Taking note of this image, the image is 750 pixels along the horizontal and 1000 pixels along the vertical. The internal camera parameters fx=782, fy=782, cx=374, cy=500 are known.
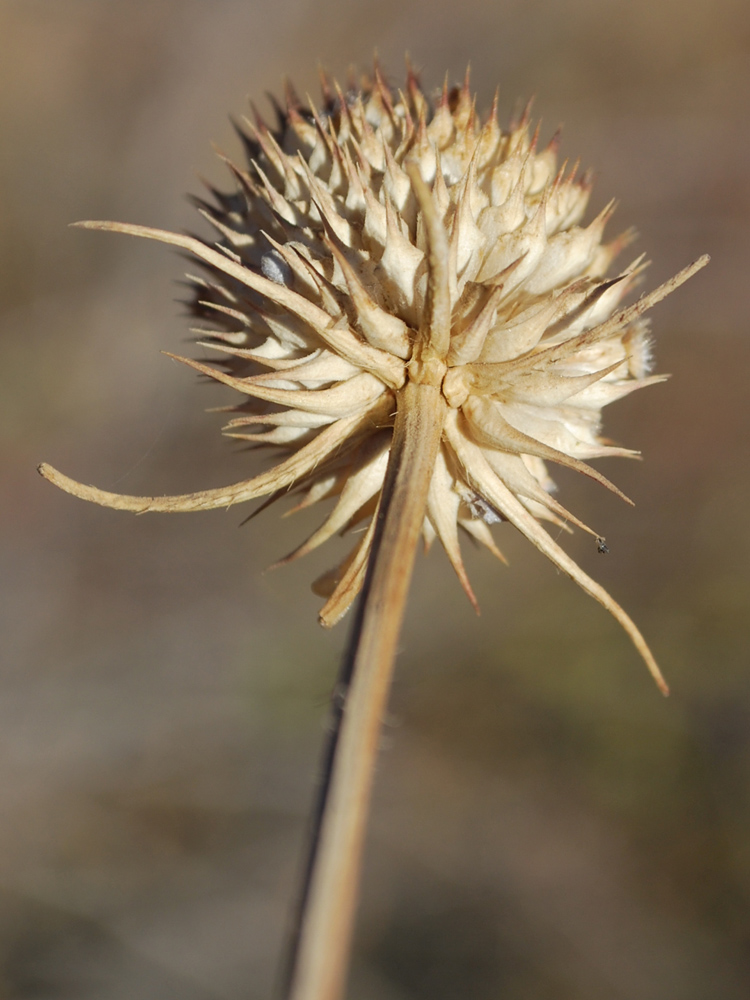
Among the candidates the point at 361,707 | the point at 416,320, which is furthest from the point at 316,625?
the point at 361,707

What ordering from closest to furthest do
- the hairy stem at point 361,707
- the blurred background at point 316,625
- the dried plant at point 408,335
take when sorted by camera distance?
the hairy stem at point 361,707
the dried plant at point 408,335
the blurred background at point 316,625

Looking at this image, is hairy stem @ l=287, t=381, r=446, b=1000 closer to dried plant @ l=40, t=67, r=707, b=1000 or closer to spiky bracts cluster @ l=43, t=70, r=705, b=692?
dried plant @ l=40, t=67, r=707, b=1000

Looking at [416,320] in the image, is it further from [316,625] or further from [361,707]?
[316,625]

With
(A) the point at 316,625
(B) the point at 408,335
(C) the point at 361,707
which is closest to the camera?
(C) the point at 361,707

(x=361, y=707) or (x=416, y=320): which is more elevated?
(x=416, y=320)

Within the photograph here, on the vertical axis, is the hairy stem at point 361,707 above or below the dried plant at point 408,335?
below

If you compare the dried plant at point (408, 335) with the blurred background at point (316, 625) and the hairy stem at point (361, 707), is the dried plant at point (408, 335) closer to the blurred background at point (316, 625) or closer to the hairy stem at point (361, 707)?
the hairy stem at point (361, 707)

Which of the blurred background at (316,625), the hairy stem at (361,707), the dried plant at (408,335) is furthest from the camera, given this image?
the blurred background at (316,625)

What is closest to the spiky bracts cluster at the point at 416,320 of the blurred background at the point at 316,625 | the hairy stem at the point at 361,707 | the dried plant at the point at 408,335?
the dried plant at the point at 408,335

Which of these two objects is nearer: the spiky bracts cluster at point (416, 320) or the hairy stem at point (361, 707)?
the hairy stem at point (361, 707)
